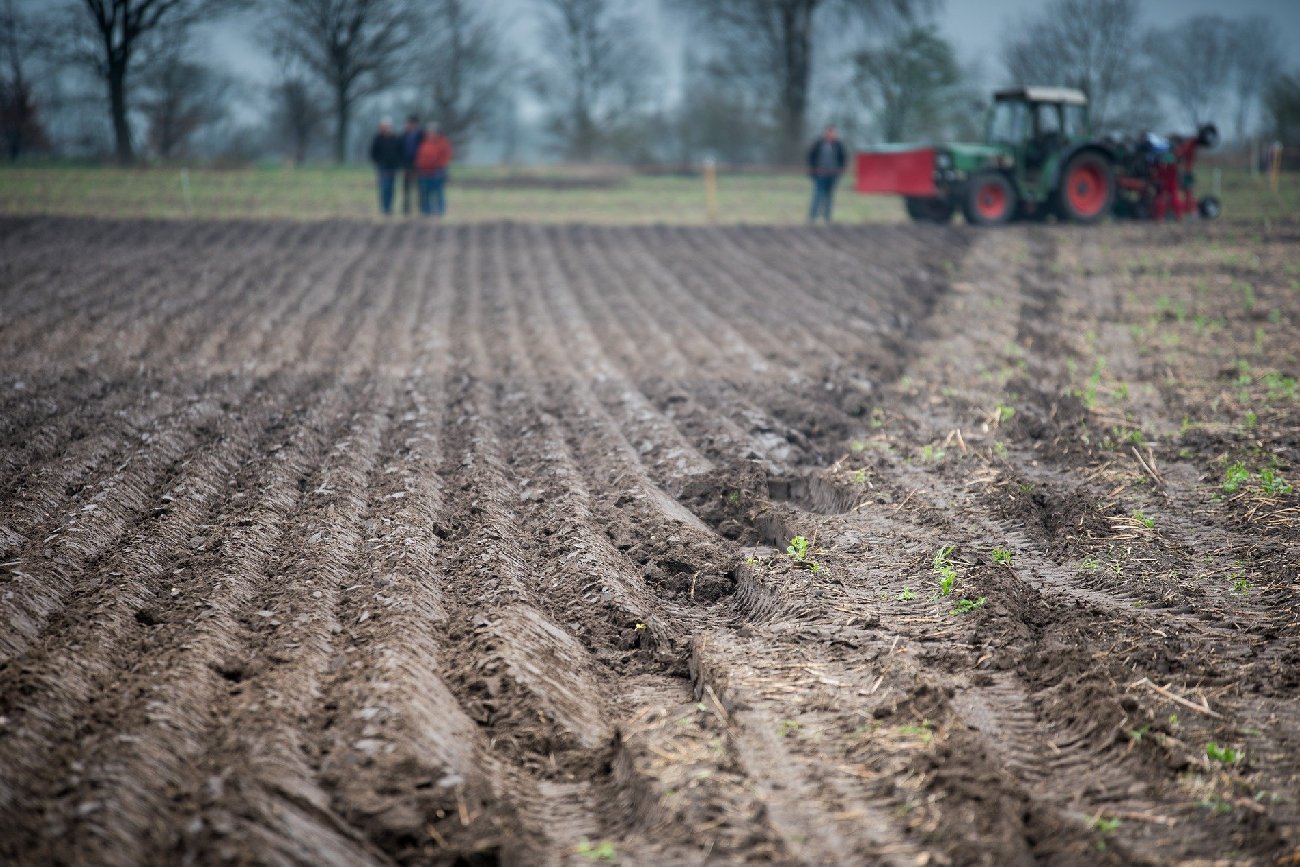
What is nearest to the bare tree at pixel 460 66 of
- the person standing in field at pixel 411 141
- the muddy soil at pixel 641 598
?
the person standing in field at pixel 411 141

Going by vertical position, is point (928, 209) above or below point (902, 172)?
below

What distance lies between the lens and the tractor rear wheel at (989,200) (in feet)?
55.2

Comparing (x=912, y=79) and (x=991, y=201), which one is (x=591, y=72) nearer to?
(x=912, y=79)

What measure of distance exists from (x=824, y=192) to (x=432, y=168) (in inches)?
284

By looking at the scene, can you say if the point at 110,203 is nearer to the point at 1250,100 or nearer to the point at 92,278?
the point at 92,278

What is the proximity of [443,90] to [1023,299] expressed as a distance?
104 ft

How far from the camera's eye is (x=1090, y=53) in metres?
38.8

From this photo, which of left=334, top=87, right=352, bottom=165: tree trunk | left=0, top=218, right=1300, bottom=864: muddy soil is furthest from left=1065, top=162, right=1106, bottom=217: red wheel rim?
left=334, top=87, right=352, bottom=165: tree trunk

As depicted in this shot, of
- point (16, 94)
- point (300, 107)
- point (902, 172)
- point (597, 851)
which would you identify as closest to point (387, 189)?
point (902, 172)

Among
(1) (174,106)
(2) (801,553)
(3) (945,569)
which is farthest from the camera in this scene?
(1) (174,106)

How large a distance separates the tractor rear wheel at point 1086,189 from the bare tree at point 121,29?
23.0m

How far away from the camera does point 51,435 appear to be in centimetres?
604

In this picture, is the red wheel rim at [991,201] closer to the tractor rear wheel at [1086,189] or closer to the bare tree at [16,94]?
the tractor rear wheel at [1086,189]

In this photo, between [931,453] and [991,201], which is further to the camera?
[991,201]
